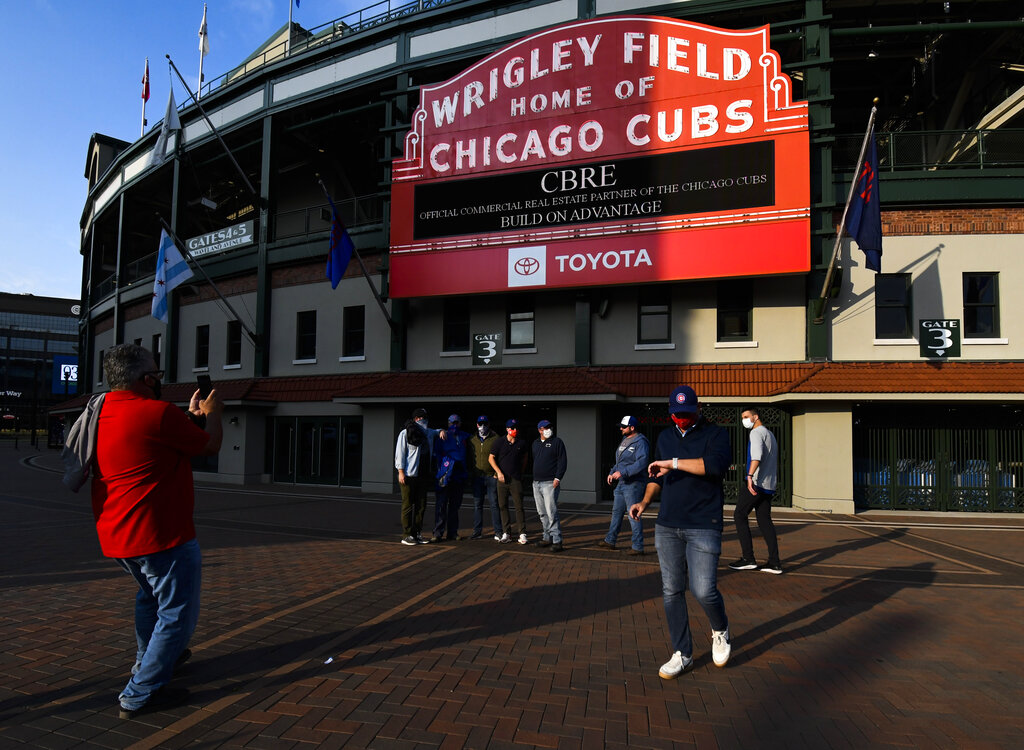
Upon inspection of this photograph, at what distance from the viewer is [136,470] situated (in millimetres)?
3488

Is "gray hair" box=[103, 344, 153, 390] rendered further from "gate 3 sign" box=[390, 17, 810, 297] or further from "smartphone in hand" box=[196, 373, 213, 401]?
"gate 3 sign" box=[390, 17, 810, 297]

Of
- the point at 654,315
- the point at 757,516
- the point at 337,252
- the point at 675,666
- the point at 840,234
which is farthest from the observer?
the point at 337,252

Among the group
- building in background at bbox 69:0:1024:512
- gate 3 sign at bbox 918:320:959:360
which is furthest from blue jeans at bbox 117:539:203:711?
gate 3 sign at bbox 918:320:959:360

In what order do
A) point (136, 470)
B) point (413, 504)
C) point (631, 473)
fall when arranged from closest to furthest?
point (136, 470) < point (631, 473) < point (413, 504)

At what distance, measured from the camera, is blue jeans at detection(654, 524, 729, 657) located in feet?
14.1

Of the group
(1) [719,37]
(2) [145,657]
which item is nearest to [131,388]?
(2) [145,657]

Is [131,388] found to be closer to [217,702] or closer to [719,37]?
[217,702]

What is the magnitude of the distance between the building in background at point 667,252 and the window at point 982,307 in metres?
0.06

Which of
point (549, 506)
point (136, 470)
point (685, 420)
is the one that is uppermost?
point (685, 420)

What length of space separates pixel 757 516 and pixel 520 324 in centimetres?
1081

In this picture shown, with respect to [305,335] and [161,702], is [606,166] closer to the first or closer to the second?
[305,335]

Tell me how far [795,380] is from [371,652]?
12.5 metres

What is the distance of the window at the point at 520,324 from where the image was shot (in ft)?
57.4

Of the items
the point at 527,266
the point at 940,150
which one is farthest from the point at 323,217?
the point at 940,150
